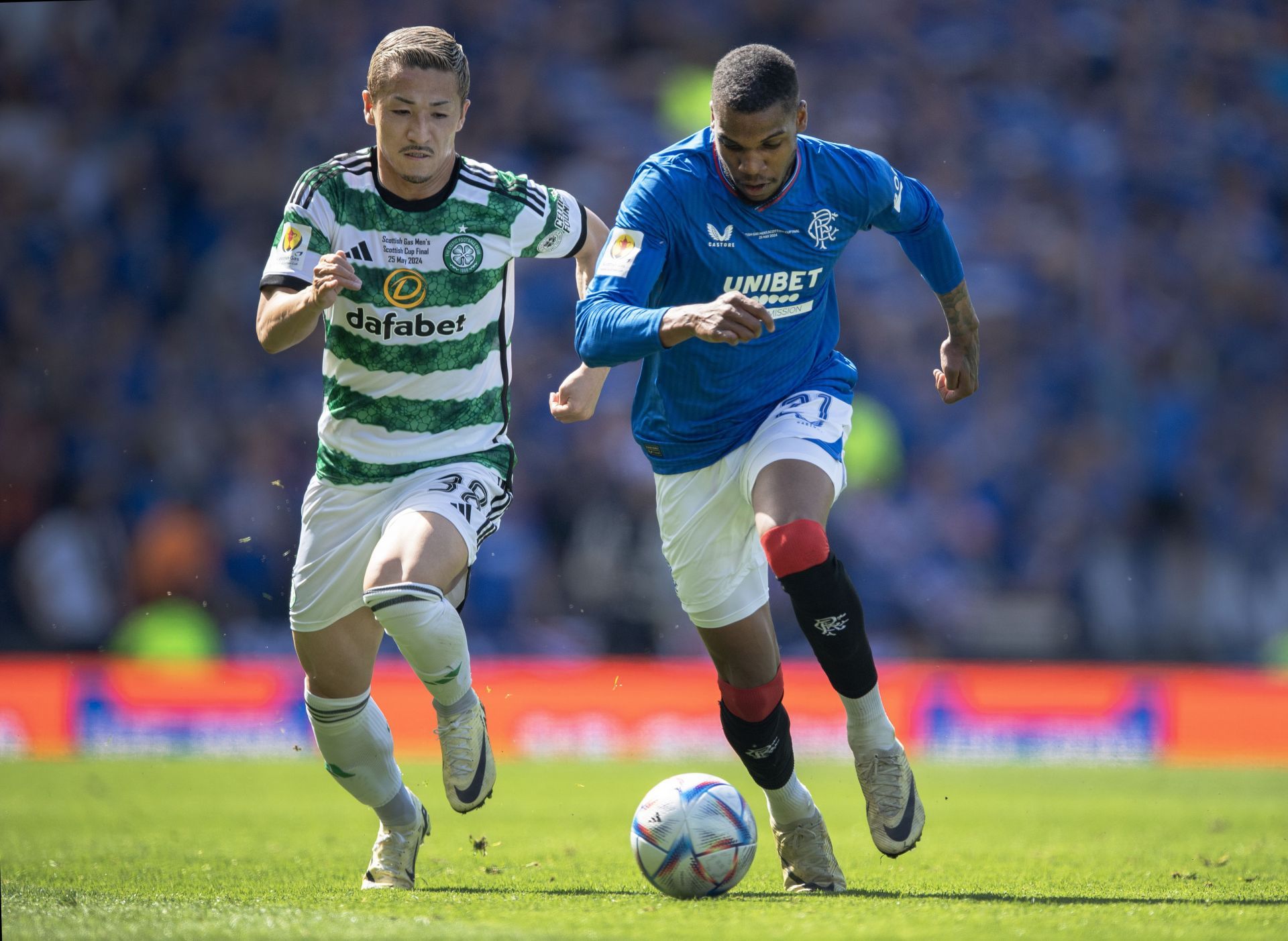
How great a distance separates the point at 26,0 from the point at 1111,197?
11.4 m

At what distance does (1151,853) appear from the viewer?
674cm

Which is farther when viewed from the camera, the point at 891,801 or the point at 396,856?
the point at 396,856

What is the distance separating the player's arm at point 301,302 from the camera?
195 inches

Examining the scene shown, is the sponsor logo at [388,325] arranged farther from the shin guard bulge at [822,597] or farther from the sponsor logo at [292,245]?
the shin guard bulge at [822,597]

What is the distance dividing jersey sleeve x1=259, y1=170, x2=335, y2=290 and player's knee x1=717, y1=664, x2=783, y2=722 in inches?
82.2

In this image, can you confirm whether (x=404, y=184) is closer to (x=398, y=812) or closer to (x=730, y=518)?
(x=730, y=518)

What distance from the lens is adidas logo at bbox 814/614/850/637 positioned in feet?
16.6

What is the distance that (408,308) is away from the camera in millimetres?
5570

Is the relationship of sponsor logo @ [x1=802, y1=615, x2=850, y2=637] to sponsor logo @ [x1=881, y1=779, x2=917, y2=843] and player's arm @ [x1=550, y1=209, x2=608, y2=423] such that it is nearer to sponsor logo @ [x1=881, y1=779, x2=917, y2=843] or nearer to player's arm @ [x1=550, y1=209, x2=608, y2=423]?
sponsor logo @ [x1=881, y1=779, x2=917, y2=843]

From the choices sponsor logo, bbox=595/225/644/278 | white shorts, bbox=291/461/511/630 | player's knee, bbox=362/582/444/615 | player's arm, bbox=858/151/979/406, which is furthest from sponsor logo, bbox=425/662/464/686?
player's arm, bbox=858/151/979/406

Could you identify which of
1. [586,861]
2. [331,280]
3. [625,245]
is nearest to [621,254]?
[625,245]

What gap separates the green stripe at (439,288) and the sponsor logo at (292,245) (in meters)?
0.23

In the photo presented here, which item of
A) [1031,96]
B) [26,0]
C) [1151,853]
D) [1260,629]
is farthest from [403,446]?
[1031,96]

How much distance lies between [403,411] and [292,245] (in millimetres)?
718
